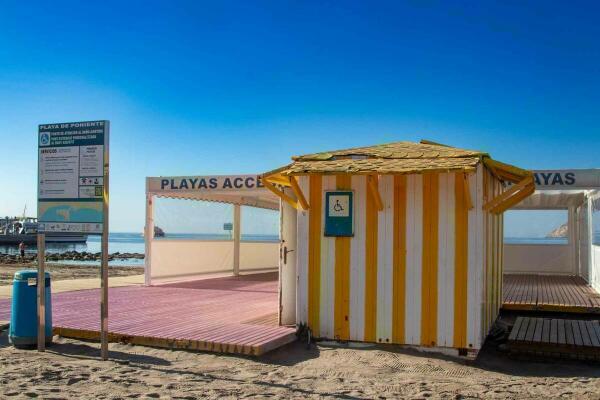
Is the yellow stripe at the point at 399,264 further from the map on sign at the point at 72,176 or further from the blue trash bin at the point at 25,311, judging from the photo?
the blue trash bin at the point at 25,311

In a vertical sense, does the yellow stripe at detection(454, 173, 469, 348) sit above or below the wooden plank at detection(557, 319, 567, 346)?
above

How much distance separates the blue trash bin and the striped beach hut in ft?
9.61

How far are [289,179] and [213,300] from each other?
437cm

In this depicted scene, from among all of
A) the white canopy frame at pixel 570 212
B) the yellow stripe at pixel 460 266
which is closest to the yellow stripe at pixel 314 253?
the yellow stripe at pixel 460 266

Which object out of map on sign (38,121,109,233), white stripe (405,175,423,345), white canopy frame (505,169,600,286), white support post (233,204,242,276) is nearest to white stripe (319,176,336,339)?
white stripe (405,175,423,345)

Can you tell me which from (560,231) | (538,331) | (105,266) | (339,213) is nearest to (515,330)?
(538,331)

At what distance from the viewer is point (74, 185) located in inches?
263

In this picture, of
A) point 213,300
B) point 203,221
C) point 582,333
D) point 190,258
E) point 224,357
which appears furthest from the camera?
point 203,221

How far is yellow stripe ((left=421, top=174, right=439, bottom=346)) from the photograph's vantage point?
276 inches

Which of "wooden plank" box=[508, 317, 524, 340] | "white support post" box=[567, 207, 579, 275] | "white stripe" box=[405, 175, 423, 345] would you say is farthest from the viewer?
"white support post" box=[567, 207, 579, 275]

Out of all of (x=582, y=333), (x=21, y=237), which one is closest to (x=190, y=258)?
(x=582, y=333)

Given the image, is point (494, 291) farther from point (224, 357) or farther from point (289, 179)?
point (224, 357)

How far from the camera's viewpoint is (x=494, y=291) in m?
8.88

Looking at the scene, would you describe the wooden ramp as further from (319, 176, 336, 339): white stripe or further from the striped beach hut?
(319, 176, 336, 339): white stripe
